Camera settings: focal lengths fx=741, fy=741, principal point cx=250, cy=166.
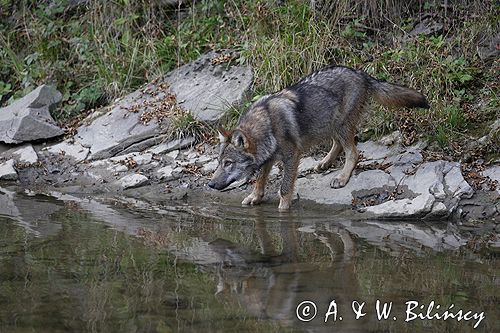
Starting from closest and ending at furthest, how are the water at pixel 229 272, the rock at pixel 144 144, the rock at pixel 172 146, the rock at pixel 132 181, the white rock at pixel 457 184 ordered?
the water at pixel 229 272, the white rock at pixel 457 184, the rock at pixel 132 181, the rock at pixel 172 146, the rock at pixel 144 144

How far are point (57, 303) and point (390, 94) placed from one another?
5.21 metres

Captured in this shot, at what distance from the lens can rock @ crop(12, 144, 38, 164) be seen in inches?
398

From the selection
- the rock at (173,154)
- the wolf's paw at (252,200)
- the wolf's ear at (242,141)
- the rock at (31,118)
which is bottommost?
the rock at (31,118)

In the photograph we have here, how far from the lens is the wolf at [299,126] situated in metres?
7.99

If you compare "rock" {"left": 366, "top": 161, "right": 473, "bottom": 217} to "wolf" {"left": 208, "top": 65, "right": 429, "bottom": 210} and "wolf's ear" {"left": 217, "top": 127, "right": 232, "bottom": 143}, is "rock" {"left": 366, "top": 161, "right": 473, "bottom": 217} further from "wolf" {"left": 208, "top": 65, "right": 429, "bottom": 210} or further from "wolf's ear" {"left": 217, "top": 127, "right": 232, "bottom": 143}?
"wolf's ear" {"left": 217, "top": 127, "right": 232, "bottom": 143}

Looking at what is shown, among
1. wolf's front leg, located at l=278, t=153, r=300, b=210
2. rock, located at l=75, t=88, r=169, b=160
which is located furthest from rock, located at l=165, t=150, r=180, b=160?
wolf's front leg, located at l=278, t=153, r=300, b=210

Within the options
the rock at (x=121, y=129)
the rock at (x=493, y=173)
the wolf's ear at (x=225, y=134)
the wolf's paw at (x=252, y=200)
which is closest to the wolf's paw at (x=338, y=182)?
the wolf's paw at (x=252, y=200)

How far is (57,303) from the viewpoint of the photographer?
15.0ft

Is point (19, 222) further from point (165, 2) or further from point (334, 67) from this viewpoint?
point (165, 2)

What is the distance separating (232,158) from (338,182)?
1310 mm

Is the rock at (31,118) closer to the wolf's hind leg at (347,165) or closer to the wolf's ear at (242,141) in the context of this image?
the wolf's ear at (242,141)

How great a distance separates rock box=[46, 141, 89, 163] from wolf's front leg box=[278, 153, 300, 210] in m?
3.22

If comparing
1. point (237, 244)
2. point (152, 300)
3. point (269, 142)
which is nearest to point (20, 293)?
point (152, 300)

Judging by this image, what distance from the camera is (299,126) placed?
8336 millimetres
